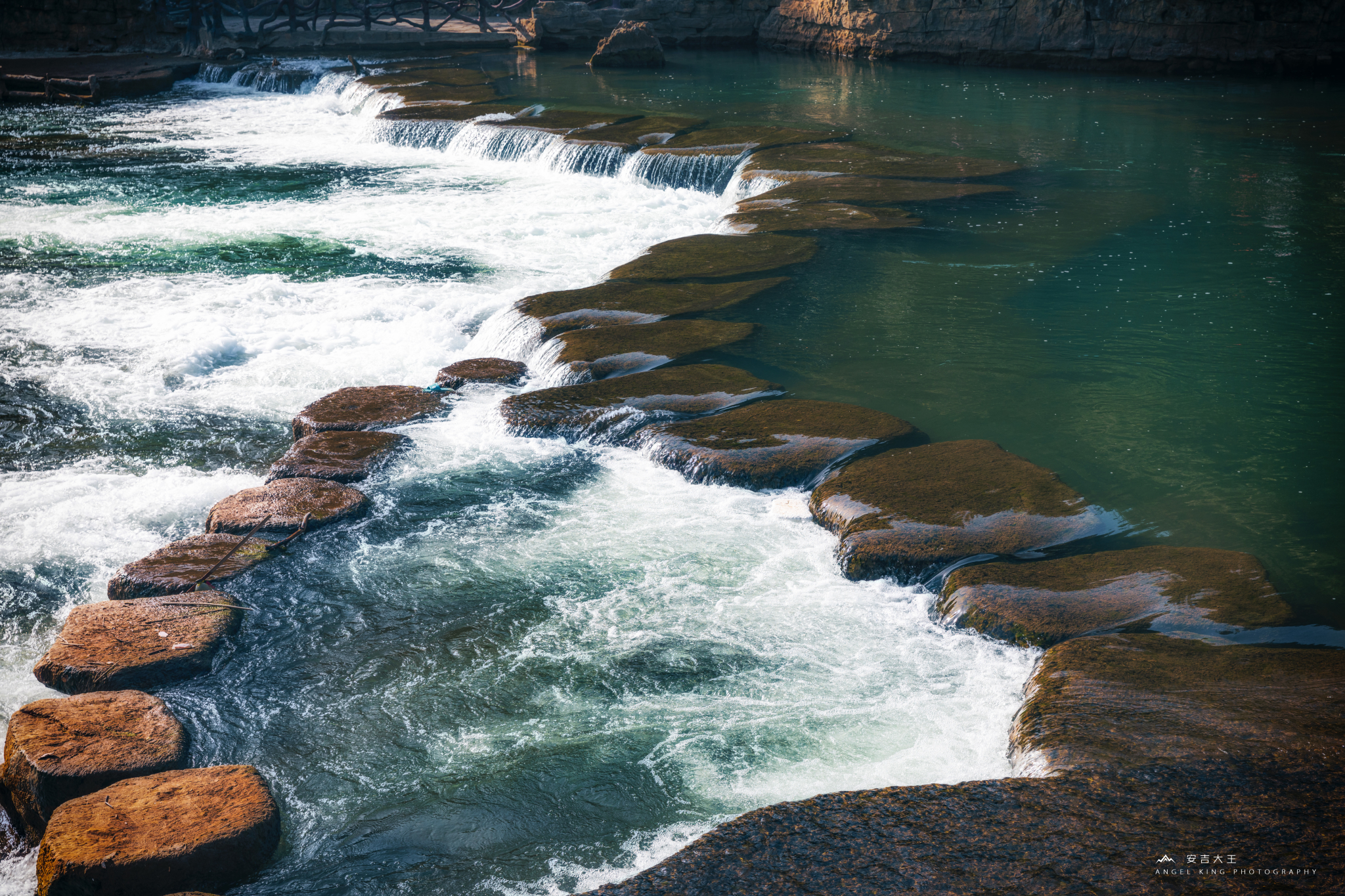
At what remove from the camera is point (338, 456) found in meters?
5.38

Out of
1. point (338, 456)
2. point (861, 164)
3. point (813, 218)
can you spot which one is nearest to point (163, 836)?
point (338, 456)

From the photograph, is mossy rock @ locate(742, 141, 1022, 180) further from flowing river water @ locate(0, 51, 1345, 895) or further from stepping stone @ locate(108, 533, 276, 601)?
stepping stone @ locate(108, 533, 276, 601)

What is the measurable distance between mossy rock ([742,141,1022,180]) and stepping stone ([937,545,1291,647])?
659 centimetres

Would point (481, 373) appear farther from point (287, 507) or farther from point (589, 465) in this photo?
point (287, 507)

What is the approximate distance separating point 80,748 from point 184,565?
1.34m

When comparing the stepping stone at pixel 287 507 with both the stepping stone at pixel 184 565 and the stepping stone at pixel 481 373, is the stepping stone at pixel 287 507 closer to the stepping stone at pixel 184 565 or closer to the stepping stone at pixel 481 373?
the stepping stone at pixel 184 565

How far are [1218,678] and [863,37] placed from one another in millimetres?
18461

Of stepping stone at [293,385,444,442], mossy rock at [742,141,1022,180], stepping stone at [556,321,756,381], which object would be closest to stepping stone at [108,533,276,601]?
stepping stone at [293,385,444,442]

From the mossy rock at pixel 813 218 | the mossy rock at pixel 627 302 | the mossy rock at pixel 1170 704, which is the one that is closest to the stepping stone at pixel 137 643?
the mossy rock at pixel 1170 704

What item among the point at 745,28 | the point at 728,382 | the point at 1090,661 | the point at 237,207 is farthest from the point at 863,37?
the point at 1090,661

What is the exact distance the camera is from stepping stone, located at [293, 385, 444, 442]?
5.79 m

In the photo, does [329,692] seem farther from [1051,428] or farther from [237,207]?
[237,207]

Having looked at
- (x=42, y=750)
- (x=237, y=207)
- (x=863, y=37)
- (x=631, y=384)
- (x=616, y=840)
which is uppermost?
(x=863, y=37)

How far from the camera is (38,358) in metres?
7.00
